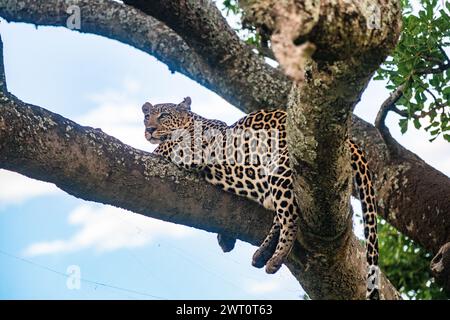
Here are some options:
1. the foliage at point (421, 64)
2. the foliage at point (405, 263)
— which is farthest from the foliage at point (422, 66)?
the foliage at point (405, 263)

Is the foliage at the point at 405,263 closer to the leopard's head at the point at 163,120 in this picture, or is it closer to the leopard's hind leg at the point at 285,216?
the leopard's head at the point at 163,120

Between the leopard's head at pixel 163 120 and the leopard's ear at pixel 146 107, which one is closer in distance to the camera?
the leopard's head at pixel 163 120

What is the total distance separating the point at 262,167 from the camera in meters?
5.42

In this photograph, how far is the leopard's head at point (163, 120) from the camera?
648 cm

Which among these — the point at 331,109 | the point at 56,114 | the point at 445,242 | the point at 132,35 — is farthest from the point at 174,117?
the point at 331,109

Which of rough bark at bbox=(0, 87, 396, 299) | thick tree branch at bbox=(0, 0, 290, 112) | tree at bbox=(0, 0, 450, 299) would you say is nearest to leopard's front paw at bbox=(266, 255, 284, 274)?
tree at bbox=(0, 0, 450, 299)

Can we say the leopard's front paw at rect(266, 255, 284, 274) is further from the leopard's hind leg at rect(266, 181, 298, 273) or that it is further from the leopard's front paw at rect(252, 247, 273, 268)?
the leopard's front paw at rect(252, 247, 273, 268)

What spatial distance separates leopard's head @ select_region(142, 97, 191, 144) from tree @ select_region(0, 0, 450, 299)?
0.29 metres

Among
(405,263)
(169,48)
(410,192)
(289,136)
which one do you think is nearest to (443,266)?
(410,192)

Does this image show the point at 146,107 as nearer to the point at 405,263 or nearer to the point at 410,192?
the point at 410,192

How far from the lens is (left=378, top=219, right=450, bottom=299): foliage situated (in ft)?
33.7

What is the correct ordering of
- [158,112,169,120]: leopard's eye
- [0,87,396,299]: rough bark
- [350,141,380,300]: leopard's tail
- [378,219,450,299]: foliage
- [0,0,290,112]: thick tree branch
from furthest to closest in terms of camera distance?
[378,219,450,299]: foliage < [158,112,169,120]: leopard's eye < [0,0,290,112]: thick tree branch < [350,141,380,300]: leopard's tail < [0,87,396,299]: rough bark
